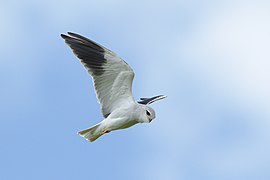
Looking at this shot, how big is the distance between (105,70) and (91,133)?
159cm

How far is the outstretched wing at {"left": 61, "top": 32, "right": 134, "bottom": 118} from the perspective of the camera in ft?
93.4

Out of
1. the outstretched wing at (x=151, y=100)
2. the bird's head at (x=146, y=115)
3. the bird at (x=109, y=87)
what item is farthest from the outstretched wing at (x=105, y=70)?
the outstretched wing at (x=151, y=100)

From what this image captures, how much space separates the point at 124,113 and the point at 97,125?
75cm

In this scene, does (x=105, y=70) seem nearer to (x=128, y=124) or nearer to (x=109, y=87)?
(x=109, y=87)

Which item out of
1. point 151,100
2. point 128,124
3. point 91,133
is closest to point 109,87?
point 128,124

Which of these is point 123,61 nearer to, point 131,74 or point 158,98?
point 131,74

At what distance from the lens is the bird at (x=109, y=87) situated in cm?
2838

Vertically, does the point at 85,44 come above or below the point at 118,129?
above

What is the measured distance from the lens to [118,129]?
28469 mm

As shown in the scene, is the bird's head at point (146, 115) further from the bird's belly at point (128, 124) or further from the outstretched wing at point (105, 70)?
the outstretched wing at point (105, 70)

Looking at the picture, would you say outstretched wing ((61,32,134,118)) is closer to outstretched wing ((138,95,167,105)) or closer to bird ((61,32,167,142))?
bird ((61,32,167,142))

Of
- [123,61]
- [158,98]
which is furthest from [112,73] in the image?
[158,98]

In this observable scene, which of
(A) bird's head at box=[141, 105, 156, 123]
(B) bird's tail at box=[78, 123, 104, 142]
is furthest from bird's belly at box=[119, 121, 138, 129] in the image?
(B) bird's tail at box=[78, 123, 104, 142]

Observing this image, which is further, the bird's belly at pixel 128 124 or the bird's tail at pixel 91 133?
the bird's tail at pixel 91 133
